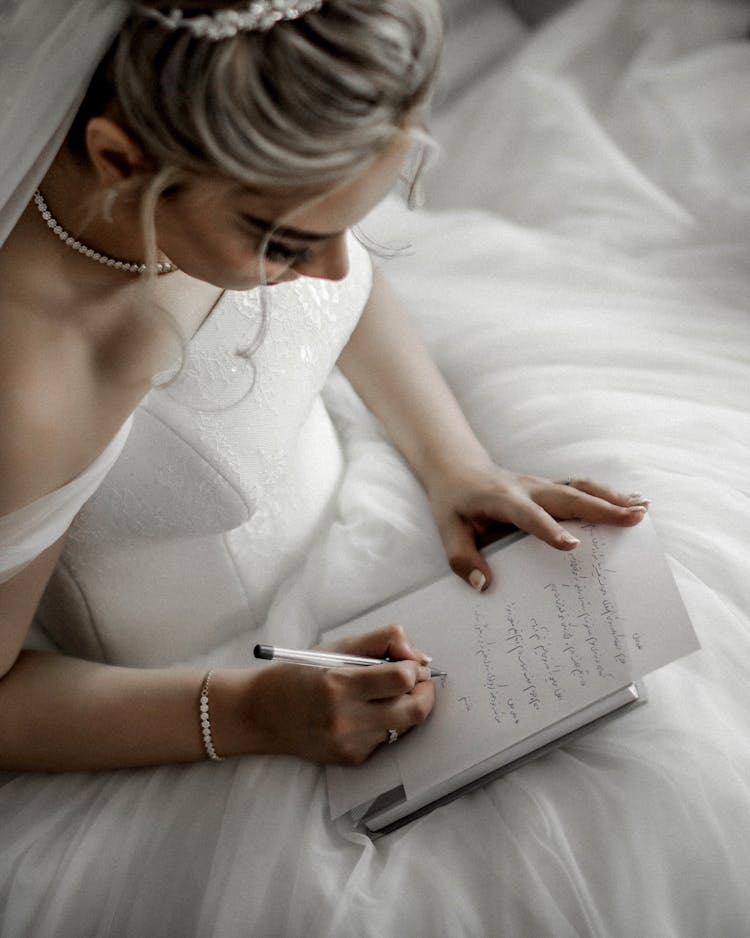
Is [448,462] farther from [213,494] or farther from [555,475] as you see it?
[213,494]

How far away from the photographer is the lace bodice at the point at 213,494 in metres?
0.89

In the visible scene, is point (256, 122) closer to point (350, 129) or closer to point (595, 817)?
point (350, 129)

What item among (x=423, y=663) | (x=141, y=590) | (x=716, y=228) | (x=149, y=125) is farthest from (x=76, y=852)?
(x=716, y=228)

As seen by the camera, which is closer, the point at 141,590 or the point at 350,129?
the point at 350,129

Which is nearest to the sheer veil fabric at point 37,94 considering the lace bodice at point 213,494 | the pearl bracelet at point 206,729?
the lace bodice at point 213,494

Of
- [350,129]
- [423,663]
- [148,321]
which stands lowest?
[423,663]

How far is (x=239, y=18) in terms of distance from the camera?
0.57 meters

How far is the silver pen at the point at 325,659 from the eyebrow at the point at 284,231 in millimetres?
327

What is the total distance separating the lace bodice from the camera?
2.93 feet

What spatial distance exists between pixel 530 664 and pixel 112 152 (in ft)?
1.79

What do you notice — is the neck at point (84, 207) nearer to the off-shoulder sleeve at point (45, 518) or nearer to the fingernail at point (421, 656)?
the off-shoulder sleeve at point (45, 518)

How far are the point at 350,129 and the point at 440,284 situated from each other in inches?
29.8

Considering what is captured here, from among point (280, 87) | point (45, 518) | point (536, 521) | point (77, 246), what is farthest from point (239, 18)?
Answer: point (536, 521)

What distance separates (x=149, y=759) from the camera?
912 millimetres
